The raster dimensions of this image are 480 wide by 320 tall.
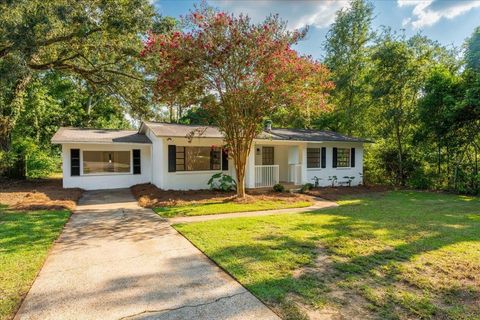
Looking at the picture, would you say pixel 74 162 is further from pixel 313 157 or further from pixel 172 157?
pixel 313 157

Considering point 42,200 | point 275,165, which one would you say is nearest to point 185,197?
point 42,200

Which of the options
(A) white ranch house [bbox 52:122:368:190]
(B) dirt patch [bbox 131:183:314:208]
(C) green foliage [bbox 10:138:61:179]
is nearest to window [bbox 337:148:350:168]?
(A) white ranch house [bbox 52:122:368:190]

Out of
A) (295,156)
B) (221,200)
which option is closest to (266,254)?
(221,200)

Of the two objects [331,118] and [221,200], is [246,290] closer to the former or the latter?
[221,200]

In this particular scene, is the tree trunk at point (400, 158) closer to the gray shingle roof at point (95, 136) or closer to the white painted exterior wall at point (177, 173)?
the white painted exterior wall at point (177, 173)

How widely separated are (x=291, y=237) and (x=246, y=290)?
7.98 feet

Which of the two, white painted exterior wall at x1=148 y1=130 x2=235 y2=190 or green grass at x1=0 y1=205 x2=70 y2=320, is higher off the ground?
white painted exterior wall at x1=148 y1=130 x2=235 y2=190

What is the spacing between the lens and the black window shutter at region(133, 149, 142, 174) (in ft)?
47.3

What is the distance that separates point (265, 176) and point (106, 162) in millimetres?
7898

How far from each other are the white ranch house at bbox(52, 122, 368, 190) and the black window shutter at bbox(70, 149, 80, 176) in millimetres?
36

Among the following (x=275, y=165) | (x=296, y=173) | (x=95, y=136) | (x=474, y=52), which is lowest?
(x=296, y=173)

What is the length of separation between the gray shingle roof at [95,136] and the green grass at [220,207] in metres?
6.38

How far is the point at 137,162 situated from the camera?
47.5 ft

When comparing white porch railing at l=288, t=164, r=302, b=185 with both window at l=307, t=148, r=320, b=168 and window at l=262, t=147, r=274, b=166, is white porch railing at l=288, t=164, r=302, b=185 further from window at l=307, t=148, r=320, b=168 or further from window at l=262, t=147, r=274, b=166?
window at l=262, t=147, r=274, b=166
